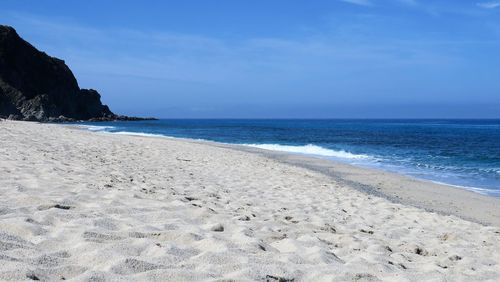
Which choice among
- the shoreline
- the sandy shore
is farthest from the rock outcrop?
the sandy shore

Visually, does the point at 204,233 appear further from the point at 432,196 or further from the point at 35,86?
the point at 35,86

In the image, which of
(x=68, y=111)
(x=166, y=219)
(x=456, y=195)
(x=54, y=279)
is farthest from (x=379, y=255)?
(x=68, y=111)

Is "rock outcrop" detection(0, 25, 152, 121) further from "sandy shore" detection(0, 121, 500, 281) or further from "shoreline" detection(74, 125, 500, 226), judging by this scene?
"sandy shore" detection(0, 121, 500, 281)

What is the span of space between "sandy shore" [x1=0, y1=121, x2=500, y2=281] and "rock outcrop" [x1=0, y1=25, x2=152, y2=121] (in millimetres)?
74680

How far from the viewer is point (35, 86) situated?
296 ft

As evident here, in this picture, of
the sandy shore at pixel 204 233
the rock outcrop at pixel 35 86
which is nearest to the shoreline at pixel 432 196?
the sandy shore at pixel 204 233

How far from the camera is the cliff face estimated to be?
270 feet

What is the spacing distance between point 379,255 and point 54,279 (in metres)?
2.84

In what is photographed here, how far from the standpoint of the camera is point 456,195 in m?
12.3

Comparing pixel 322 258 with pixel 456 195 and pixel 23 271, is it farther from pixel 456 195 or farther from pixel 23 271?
pixel 456 195

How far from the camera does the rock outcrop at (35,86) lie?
8219cm

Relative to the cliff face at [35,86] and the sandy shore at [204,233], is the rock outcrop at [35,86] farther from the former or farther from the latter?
the sandy shore at [204,233]

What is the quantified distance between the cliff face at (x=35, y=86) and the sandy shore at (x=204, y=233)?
7476 cm

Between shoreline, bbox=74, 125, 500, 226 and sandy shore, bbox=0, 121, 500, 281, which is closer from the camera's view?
sandy shore, bbox=0, 121, 500, 281
